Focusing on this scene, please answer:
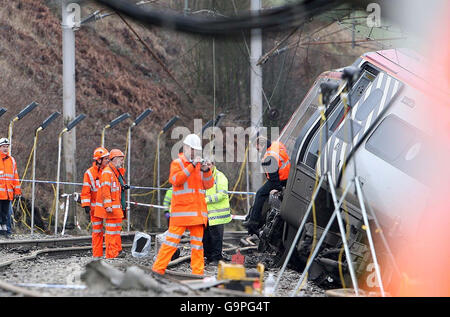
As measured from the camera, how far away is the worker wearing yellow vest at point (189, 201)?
972 centimetres

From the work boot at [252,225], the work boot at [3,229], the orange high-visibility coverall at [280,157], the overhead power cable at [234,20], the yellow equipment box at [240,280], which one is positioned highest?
the overhead power cable at [234,20]

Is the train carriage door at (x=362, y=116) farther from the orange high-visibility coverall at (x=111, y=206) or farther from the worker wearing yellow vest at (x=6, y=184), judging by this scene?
the worker wearing yellow vest at (x=6, y=184)

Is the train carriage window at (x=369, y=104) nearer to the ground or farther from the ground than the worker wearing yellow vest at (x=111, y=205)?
farther from the ground

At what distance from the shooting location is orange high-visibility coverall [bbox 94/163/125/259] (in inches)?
473

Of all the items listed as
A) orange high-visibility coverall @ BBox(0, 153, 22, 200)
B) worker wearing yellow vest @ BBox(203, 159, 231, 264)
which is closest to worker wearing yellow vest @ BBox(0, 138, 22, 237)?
orange high-visibility coverall @ BBox(0, 153, 22, 200)

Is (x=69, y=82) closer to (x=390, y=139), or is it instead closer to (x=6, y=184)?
(x=6, y=184)

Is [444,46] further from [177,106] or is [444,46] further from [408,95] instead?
[177,106]

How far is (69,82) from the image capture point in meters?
17.3

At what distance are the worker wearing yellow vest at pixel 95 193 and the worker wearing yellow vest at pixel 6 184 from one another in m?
3.19

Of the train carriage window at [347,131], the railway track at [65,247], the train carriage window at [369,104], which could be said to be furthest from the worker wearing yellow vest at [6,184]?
the train carriage window at [369,104]

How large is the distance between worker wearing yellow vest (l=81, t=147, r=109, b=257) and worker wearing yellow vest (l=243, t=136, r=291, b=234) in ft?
7.80

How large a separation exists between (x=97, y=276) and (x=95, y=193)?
5733 millimetres

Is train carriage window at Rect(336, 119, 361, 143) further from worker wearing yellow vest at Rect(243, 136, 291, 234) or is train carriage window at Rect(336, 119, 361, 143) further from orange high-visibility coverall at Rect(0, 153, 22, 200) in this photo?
orange high-visibility coverall at Rect(0, 153, 22, 200)
